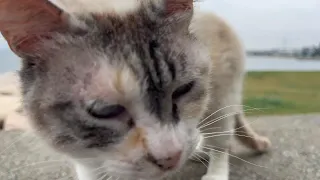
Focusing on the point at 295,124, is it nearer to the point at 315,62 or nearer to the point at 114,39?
the point at 315,62

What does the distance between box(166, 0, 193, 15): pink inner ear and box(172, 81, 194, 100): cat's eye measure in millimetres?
127

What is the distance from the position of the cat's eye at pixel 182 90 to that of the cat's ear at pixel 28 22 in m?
0.21

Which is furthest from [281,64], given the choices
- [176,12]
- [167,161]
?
[167,161]

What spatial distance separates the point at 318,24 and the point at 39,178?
4.31 ft

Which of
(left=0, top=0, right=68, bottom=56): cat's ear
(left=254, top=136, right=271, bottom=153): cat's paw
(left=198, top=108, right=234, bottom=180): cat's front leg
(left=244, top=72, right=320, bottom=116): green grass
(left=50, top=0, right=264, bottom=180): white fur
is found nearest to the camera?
(left=0, top=0, right=68, bottom=56): cat's ear

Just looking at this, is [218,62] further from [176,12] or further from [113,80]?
[113,80]

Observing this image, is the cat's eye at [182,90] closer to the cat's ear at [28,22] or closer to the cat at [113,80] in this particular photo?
the cat at [113,80]

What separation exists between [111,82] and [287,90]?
1.46 metres

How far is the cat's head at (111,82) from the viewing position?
78 cm

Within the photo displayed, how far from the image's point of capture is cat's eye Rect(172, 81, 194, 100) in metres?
0.85

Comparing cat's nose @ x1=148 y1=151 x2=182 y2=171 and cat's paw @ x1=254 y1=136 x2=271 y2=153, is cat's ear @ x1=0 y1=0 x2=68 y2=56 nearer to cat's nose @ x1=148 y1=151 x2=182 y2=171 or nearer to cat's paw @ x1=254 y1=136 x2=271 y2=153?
cat's nose @ x1=148 y1=151 x2=182 y2=171

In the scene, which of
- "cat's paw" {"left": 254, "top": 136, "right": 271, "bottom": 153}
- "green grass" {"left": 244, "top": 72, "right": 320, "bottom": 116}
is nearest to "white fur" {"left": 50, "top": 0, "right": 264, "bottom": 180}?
"cat's paw" {"left": 254, "top": 136, "right": 271, "bottom": 153}

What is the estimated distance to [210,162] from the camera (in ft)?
4.15

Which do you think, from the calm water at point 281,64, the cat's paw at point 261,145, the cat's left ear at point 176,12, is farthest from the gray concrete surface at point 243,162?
the calm water at point 281,64
